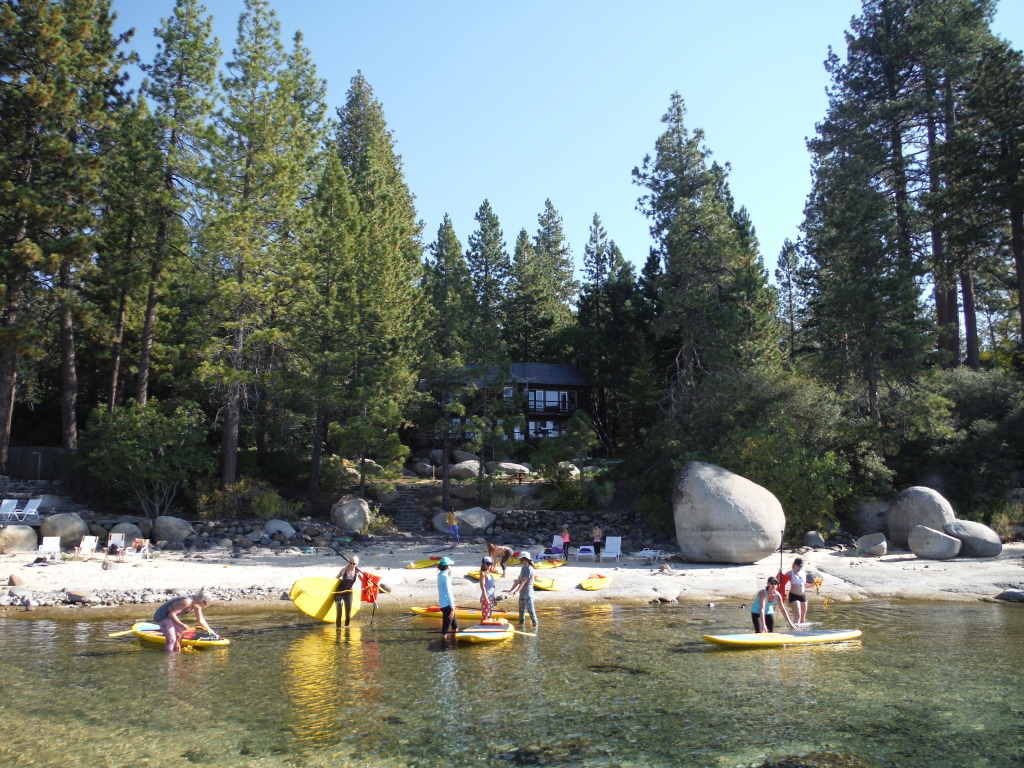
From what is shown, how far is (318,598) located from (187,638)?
2930mm

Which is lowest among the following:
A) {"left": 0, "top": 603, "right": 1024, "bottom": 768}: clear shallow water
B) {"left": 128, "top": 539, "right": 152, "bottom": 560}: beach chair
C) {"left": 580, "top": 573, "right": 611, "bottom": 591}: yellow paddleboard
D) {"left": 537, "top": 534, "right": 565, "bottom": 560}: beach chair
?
{"left": 0, "top": 603, "right": 1024, "bottom": 768}: clear shallow water

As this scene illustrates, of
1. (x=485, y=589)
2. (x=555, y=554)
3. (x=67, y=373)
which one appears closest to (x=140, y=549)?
(x=67, y=373)

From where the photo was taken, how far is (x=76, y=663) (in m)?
12.5

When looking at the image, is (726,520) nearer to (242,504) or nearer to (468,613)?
(468,613)

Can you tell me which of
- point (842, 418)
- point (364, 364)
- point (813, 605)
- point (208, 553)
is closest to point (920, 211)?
point (842, 418)

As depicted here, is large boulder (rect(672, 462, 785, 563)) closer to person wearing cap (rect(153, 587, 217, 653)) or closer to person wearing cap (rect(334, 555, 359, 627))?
person wearing cap (rect(334, 555, 359, 627))

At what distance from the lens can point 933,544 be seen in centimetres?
2297

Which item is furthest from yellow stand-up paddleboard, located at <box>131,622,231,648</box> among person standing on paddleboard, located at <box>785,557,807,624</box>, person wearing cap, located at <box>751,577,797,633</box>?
person standing on paddleboard, located at <box>785,557,807,624</box>

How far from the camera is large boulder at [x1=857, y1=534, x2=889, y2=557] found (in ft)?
78.6

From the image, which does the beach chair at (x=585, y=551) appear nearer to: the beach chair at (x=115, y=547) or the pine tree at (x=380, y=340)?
the pine tree at (x=380, y=340)

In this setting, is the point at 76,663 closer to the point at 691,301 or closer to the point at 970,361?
the point at 691,301

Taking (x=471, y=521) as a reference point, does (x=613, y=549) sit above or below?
below

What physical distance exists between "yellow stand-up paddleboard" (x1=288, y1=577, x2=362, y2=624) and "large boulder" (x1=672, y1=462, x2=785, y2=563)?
11.2 m

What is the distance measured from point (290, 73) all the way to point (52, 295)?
13.2m
